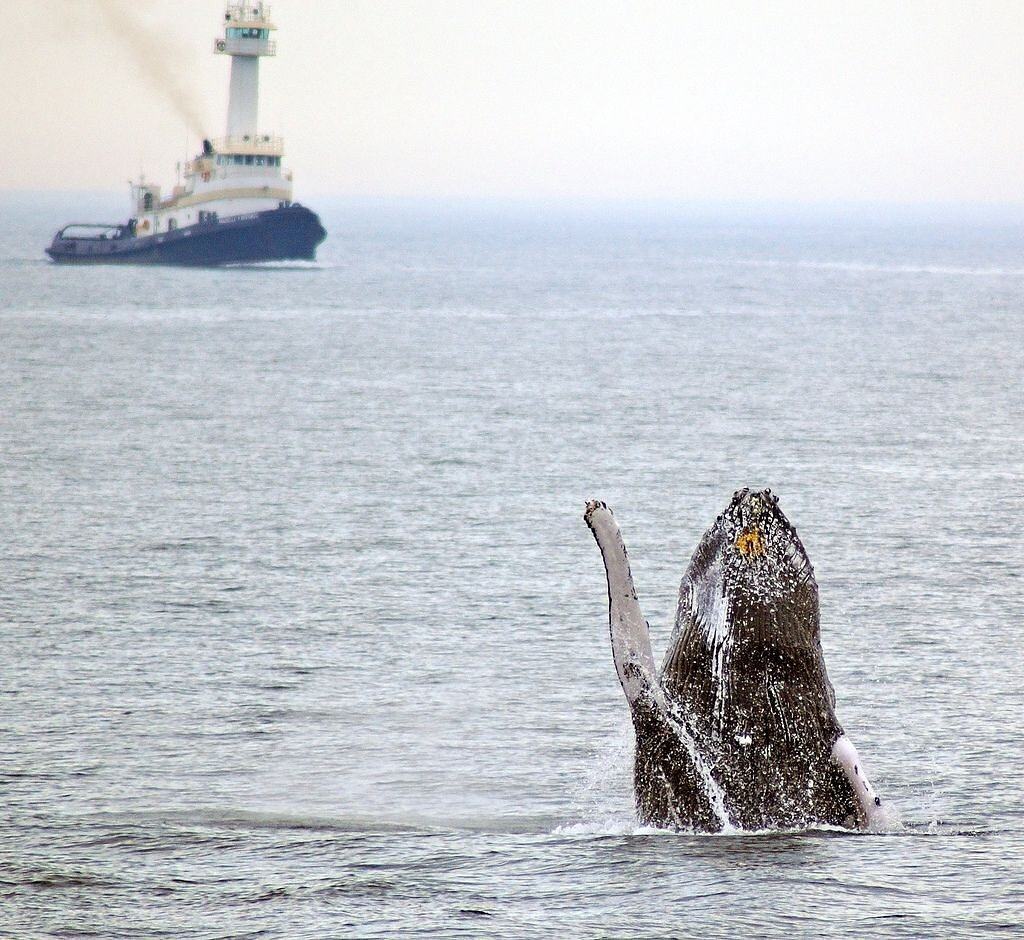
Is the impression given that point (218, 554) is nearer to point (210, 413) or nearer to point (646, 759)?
point (646, 759)

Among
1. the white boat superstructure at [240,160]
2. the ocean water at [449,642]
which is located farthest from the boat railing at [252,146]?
the ocean water at [449,642]

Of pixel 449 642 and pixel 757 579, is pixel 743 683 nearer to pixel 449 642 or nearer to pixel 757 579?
pixel 757 579

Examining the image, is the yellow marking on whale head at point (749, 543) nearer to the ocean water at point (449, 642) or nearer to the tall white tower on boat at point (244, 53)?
the ocean water at point (449, 642)

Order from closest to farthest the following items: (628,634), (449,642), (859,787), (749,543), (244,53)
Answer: (749,543) < (628,634) < (859,787) < (449,642) < (244,53)

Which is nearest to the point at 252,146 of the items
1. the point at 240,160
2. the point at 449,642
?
the point at 240,160

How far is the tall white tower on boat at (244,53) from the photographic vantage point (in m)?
160

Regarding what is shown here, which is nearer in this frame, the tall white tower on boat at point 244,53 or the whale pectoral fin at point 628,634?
the whale pectoral fin at point 628,634

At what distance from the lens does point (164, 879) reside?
611 inches

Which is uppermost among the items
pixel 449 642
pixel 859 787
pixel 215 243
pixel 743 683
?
pixel 215 243

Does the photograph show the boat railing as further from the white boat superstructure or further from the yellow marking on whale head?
the yellow marking on whale head

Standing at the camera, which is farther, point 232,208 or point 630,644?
point 232,208

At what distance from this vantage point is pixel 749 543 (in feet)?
48.4

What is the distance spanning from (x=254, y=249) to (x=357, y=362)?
85.3m

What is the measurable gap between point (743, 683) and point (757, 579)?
96 cm
